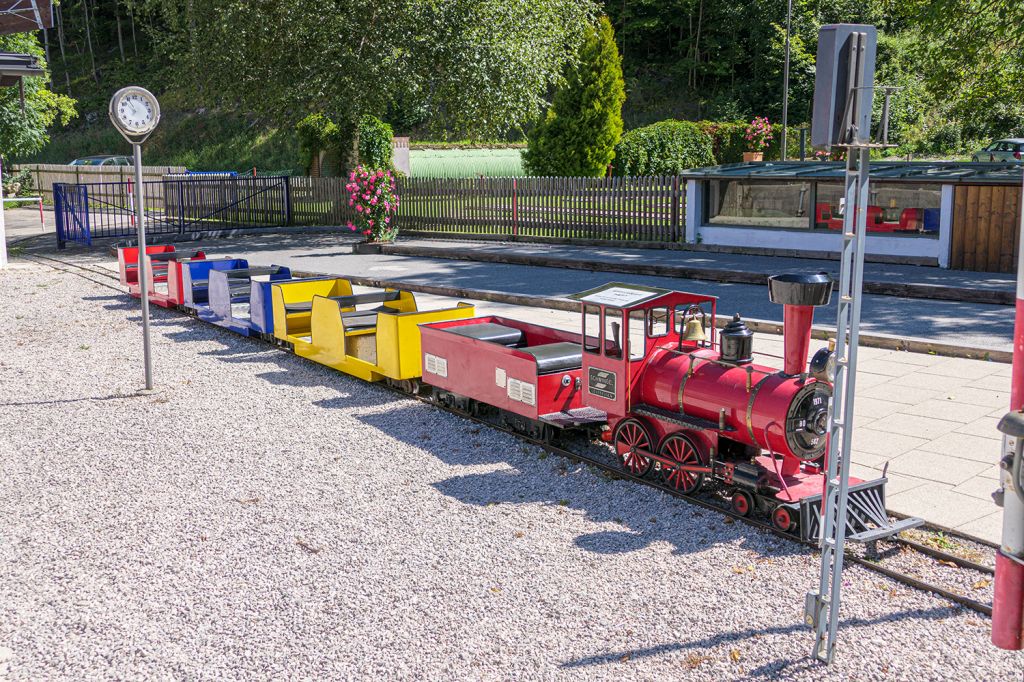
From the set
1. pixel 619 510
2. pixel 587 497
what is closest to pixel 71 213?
pixel 587 497

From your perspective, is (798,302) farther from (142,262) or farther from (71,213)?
(71,213)

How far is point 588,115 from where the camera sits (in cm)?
4016

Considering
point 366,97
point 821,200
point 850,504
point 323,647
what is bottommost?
point 323,647

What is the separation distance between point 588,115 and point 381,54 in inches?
623

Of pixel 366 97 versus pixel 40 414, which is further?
pixel 366 97

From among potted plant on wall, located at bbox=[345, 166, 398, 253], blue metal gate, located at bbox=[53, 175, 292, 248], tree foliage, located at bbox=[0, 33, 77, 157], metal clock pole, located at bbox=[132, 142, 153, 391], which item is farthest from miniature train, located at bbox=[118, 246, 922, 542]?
tree foliage, located at bbox=[0, 33, 77, 157]

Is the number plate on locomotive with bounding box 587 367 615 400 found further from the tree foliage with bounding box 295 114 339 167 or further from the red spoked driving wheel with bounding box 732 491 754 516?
the tree foliage with bounding box 295 114 339 167

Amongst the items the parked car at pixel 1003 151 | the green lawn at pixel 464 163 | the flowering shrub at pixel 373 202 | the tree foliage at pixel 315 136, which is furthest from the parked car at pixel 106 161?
the parked car at pixel 1003 151

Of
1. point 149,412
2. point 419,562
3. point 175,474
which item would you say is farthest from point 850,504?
point 149,412

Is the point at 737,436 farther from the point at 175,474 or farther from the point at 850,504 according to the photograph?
the point at 175,474

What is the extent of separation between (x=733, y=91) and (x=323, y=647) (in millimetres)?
61987

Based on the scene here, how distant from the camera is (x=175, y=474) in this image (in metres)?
8.68

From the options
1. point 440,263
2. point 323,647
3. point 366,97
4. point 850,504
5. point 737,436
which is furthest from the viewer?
point 366,97

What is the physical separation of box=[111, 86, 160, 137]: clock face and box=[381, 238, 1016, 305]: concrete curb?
11414 mm
